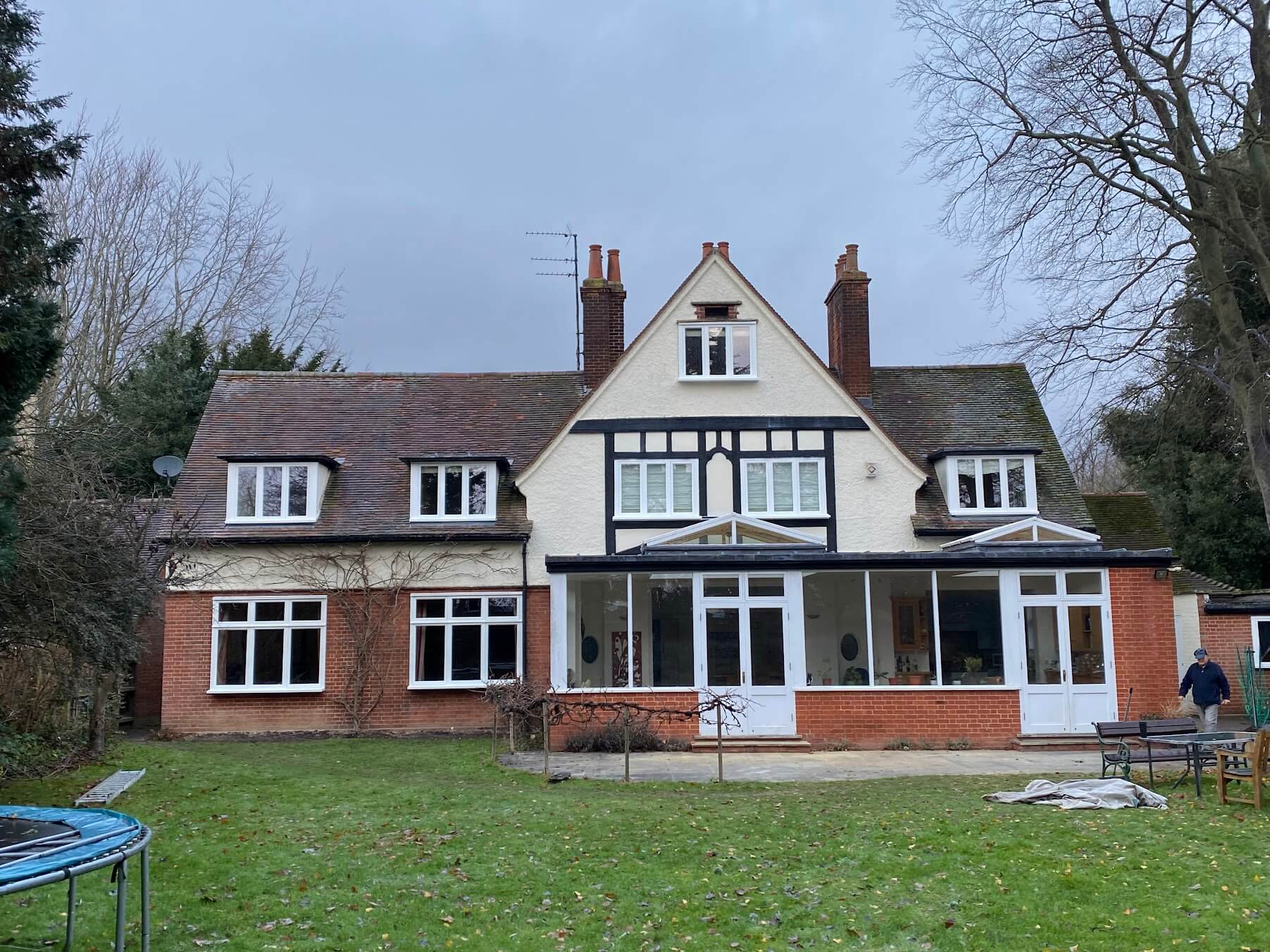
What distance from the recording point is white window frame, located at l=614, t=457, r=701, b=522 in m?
21.9

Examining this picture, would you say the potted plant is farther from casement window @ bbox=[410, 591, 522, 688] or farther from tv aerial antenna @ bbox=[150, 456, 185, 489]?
tv aerial antenna @ bbox=[150, 456, 185, 489]

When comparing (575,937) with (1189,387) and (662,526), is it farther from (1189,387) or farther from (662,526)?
(1189,387)

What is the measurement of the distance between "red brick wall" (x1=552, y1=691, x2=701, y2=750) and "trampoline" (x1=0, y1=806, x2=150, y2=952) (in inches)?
461

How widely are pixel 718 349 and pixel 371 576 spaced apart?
8103mm

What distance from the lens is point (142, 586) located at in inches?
502

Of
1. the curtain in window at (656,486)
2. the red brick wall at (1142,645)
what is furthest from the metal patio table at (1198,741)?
the curtain in window at (656,486)

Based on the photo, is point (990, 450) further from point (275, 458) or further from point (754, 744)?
point (275, 458)

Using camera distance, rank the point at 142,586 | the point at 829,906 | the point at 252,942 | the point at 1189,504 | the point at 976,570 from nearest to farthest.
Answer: the point at 252,942 → the point at 829,906 → the point at 142,586 → the point at 976,570 → the point at 1189,504

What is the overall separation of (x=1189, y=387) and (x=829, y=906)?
681 inches

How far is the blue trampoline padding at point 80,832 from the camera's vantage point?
5188 mm

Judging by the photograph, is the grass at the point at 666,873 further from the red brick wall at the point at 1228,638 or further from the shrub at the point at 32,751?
the red brick wall at the point at 1228,638

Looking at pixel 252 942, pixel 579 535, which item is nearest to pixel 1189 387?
pixel 579 535

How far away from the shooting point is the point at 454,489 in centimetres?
2220

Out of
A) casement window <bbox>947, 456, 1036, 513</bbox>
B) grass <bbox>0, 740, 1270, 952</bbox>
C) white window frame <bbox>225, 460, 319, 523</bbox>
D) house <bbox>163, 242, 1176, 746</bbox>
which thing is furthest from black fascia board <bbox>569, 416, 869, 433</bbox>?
grass <bbox>0, 740, 1270, 952</bbox>
